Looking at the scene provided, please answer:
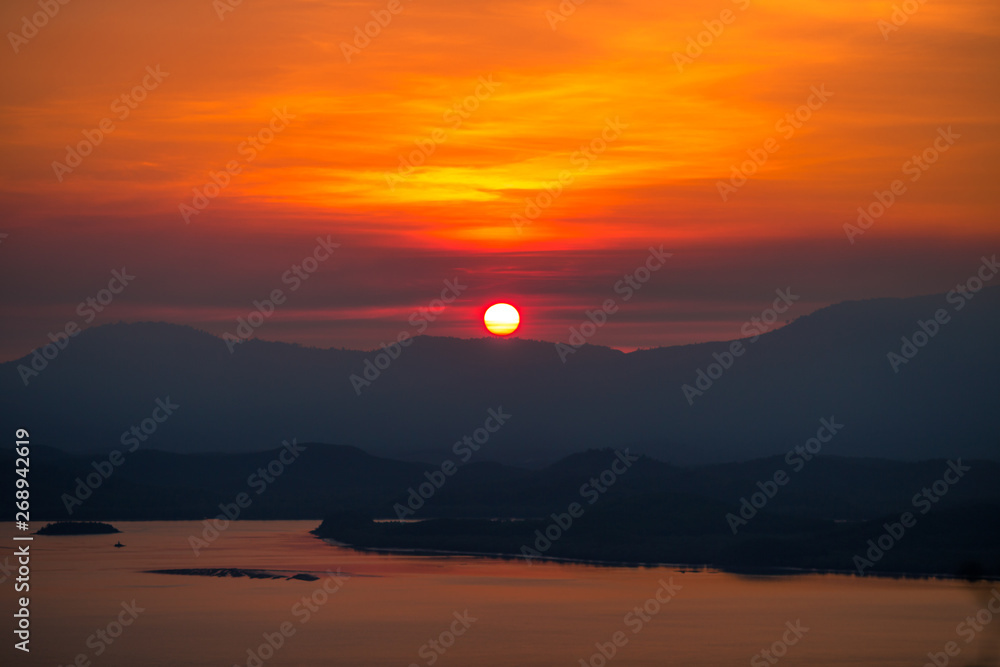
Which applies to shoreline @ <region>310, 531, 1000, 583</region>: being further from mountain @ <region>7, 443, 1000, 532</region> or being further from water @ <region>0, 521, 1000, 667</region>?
mountain @ <region>7, 443, 1000, 532</region>

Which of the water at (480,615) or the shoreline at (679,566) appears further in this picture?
the shoreline at (679,566)

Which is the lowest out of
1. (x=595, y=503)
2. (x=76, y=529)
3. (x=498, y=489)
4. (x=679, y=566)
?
(x=76, y=529)

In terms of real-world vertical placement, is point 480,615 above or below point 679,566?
below

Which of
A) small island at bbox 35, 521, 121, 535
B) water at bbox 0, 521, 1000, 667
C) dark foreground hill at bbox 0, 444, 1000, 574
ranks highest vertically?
dark foreground hill at bbox 0, 444, 1000, 574

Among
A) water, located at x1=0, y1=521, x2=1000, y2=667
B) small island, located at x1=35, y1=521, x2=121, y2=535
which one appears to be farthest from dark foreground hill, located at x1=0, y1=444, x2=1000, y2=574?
small island, located at x1=35, y1=521, x2=121, y2=535

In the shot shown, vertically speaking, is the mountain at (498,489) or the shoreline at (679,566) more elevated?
the mountain at (498,489)

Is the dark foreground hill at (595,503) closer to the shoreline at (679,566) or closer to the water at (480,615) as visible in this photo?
the shoreline at (679,566)

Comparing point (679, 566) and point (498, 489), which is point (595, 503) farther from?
point (498, 489)

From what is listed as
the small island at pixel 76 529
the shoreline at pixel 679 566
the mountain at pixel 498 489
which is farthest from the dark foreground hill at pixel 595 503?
the small island at pixel 76 529

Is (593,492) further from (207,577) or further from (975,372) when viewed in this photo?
(975,372)

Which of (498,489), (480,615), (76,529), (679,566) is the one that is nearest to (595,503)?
(679,566)
